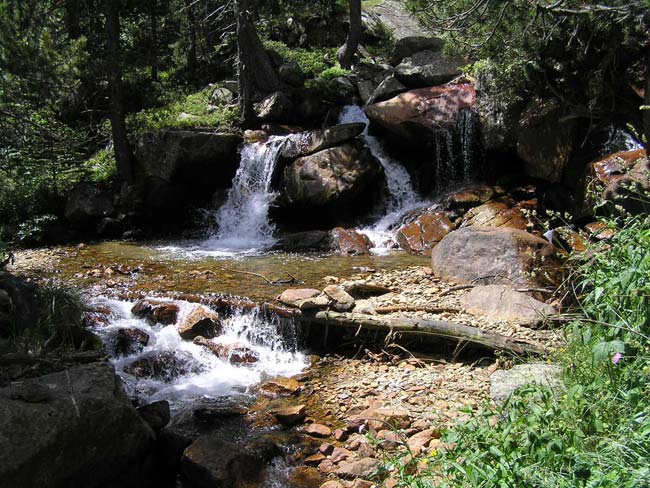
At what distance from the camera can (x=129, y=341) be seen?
22.7 feet

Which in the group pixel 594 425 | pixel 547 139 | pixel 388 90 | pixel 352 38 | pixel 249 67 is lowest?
pixel 594 425

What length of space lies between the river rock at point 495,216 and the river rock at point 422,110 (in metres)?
2.48

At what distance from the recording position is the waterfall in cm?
1318

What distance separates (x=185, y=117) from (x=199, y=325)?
952 cm

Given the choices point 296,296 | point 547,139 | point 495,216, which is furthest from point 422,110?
point 296,296

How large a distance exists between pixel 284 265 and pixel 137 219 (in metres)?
5.74

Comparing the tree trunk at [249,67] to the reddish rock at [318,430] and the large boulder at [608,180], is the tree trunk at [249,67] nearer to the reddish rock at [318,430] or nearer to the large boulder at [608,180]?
the large boulder at [608,180]

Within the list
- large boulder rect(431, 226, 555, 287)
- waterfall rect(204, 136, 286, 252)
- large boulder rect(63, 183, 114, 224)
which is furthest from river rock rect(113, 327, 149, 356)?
large boulder rect(63, 183, 114, 224)

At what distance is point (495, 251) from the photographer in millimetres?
7840

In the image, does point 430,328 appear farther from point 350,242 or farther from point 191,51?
point 191,51

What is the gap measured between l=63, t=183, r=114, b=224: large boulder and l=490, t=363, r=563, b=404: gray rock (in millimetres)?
11826

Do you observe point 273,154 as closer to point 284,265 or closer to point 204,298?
point 284,265

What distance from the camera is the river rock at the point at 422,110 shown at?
1279 centimetres

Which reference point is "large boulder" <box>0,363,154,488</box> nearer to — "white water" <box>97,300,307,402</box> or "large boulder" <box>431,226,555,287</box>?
"white water" <box>97,300,307,402</box>
